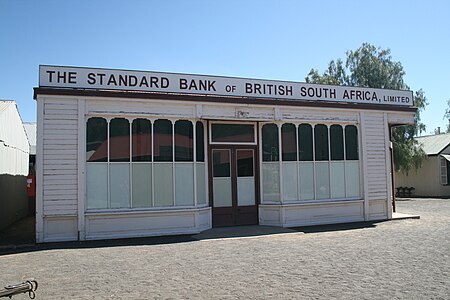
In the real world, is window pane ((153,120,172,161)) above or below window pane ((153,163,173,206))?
above

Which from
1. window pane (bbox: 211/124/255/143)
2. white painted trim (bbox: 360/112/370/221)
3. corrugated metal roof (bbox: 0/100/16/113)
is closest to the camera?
window pane (bbox: 211/124/255/143)

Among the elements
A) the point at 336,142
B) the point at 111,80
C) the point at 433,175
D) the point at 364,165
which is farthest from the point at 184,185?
the point at 433,175

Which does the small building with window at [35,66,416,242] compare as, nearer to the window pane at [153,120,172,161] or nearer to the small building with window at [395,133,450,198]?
the window pane at [153,120,172,161]

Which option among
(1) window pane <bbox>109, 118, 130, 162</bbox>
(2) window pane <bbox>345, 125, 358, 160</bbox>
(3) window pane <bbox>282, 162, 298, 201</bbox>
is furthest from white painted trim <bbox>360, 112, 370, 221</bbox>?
(1) window pane <bbox>109, 118, 130, 162</bbox>

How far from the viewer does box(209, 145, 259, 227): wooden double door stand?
13.0 metres

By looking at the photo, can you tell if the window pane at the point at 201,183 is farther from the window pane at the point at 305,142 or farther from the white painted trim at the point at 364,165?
the white painted trim at the point at 364,165

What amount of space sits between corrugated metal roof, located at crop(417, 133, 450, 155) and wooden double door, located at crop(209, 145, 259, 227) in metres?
20.2

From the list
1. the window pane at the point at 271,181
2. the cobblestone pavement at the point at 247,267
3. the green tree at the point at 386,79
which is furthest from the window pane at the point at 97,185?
the green tree at the point at 386,79

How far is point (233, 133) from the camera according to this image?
1332cm

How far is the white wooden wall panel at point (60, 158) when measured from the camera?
432 inches

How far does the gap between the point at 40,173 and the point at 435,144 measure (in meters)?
28.2

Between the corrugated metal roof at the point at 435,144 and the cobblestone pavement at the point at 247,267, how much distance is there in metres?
19.7

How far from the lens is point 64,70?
11.4m

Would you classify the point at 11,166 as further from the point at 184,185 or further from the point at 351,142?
the point at 351,142
